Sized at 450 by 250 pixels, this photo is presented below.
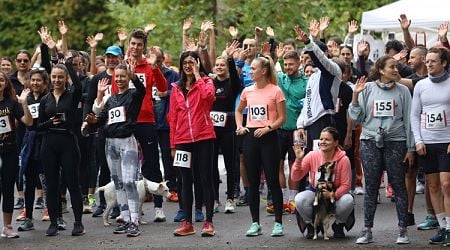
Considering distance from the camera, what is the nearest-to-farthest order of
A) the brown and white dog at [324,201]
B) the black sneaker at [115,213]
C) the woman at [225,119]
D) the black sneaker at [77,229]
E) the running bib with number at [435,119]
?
the running bib with number at [435,119]
the brown and white dog at [324,201]
the black sneaker at [77,229]
the woman at [225,119]
the black sneaker at [115,213]

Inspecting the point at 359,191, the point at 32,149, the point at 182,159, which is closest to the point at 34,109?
the point at 32,149

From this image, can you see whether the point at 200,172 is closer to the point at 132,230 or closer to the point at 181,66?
the point at 132,230

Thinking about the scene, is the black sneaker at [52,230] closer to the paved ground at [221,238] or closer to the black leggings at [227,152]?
the paved ground at [221,238]

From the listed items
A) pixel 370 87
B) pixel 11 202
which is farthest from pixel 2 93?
pixel 370 87

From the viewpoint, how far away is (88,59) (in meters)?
16.1

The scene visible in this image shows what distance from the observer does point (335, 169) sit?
12.6m

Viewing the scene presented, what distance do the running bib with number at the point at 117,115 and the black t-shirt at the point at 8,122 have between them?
964 millimetres

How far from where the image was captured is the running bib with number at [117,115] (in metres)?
13.2

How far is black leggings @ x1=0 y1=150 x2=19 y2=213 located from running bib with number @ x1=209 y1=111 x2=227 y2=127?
2.58 metres

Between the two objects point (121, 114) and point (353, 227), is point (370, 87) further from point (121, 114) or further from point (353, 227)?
point (121, 114)

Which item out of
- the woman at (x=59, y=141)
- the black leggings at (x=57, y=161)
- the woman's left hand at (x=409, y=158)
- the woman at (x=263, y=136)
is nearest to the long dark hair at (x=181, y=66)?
the woman at (x=263, y=136)

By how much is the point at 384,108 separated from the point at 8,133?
4.04 meters

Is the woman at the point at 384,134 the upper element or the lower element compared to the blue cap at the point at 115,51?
lower

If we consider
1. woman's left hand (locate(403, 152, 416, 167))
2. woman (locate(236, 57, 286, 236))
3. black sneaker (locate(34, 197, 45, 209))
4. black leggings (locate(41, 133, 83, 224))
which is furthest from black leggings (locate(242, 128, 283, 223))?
black sneaker (locate(34, 197, 45, 209))
